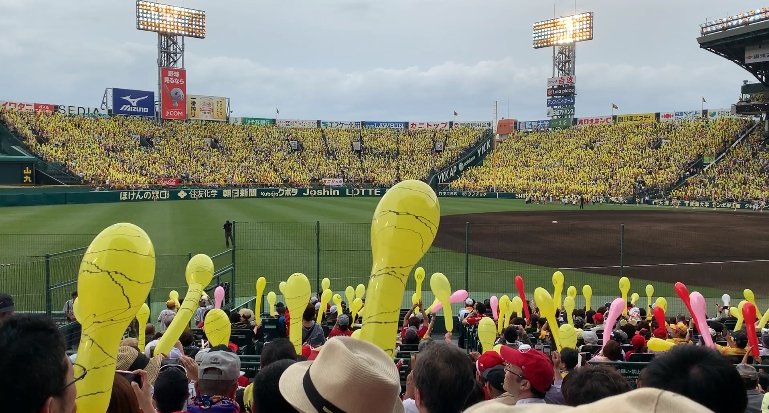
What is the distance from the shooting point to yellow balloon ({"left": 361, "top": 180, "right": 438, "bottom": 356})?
3.04 metres

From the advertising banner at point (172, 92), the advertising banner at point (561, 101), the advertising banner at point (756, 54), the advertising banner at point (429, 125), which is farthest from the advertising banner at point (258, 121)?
the advertising banner at point (756, 54)

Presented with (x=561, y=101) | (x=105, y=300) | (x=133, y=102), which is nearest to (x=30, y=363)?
(x=105, y=300)

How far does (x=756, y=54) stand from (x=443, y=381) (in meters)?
56.9

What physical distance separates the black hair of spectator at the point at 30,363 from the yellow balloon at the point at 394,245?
1515 millimetres

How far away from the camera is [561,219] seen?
3672cm

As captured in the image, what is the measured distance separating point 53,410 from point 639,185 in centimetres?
5910

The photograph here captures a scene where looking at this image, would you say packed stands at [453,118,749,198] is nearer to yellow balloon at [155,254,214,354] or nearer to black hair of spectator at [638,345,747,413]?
yellow balloon at [155,254,214,354]

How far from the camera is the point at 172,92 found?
2643 inches

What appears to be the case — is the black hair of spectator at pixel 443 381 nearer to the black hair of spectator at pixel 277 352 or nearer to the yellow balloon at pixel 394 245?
the yellow balloon at pixel 394 245

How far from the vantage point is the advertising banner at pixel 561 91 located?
7262cm

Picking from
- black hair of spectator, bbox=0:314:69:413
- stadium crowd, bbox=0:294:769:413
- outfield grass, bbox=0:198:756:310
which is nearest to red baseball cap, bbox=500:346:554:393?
stadium crowd, bbox=0:294:769:413

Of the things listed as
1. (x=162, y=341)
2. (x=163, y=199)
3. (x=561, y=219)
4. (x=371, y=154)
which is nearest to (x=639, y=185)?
(x=561, y=219)

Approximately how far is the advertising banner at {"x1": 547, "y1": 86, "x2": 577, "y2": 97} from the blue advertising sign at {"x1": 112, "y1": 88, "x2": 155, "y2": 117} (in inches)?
1812

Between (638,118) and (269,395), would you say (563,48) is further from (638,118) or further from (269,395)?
(269,395)
